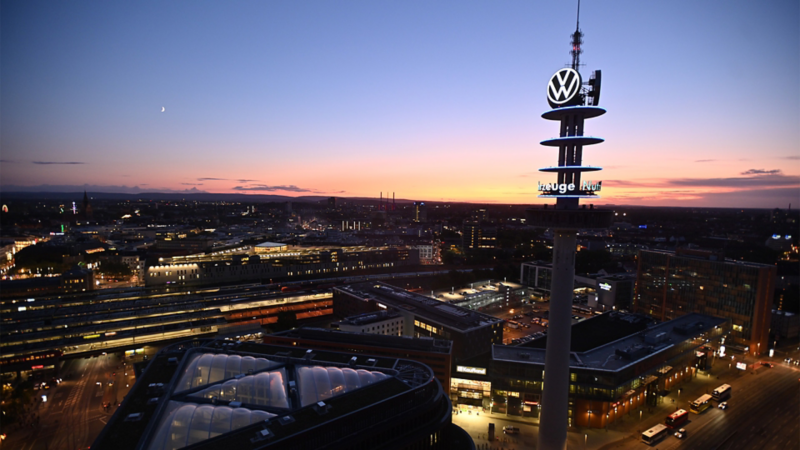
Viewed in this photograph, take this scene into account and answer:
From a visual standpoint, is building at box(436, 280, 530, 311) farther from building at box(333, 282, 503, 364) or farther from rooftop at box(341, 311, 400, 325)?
rooftop at box(341, 311, 400, 325)

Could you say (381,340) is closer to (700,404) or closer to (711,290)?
(700,404)

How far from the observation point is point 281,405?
16406 millimetres

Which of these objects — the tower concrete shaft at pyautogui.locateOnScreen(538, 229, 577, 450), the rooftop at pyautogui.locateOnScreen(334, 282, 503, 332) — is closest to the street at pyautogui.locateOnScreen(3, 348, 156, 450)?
the rooftop at pyautogui.locateOnScreen(334, 282, 503, 332)

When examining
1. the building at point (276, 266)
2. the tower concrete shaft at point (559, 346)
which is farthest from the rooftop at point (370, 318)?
the building at point (276, 266)

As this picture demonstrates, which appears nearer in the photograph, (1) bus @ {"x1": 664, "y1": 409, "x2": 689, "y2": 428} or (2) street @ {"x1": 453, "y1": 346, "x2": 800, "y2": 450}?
(2) street @ {"x1": 453, "y1": 346, "x2": 800, "y2": 450}

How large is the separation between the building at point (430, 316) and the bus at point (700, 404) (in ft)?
48.8

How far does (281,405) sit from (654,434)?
2353 centimetres

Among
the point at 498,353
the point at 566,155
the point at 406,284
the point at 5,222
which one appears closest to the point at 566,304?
the point at 566,155

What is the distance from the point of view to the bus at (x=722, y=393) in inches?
1164

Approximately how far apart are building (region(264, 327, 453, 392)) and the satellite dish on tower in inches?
739

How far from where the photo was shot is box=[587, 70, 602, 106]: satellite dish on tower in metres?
19.4

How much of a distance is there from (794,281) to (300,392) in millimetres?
78923

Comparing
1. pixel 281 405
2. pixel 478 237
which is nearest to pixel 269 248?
pixel 478 237

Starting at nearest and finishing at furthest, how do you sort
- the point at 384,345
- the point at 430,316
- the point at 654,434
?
1. the point at 654,434
2. the point at 384,345
3. the point at 430,316
